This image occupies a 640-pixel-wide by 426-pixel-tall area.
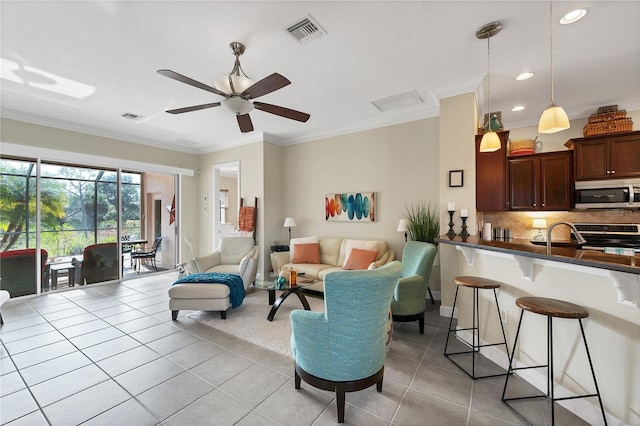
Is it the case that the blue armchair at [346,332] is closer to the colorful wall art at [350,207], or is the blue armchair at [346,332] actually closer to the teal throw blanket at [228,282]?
the teal throw blanket at [228,282]

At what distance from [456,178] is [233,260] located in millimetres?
3935

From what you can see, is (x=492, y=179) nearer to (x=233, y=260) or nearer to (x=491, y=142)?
(x=491, y=142)

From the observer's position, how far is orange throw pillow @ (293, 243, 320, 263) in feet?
16.4

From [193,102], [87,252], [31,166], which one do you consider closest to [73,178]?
[31,166]

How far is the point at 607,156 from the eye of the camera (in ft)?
13.1

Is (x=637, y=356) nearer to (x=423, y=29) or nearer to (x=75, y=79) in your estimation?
(x=423, y=29)

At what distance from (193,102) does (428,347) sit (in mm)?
4421

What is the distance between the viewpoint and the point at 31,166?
4621 millimetres

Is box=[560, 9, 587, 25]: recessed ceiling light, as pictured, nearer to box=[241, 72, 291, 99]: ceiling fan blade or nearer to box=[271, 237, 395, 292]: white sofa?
box=[241, 72, 291, 99]: ceiling fan blade

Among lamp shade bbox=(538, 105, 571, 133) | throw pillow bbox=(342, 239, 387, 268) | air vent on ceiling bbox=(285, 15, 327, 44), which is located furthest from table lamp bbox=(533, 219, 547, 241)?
air vent on ceiling bbox=(285, 15, 327, 44)

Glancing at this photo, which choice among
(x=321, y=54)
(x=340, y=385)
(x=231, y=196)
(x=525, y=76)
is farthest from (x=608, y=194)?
(x=231, y=196)

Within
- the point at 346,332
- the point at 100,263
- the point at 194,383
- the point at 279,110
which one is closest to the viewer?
the point at 346,332

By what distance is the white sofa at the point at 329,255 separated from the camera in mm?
4504

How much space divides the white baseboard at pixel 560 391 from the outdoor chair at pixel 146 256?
6.47 m
